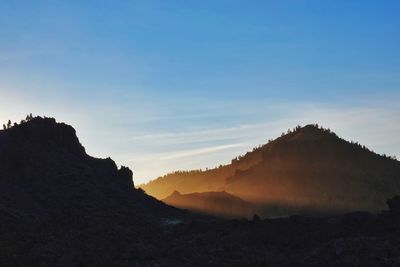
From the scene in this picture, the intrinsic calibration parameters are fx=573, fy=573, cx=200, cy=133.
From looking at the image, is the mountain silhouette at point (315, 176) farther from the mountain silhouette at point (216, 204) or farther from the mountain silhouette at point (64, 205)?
the mountain silhouette at point (64, 205)

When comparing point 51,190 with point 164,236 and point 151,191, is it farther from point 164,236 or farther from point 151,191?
point 151,191

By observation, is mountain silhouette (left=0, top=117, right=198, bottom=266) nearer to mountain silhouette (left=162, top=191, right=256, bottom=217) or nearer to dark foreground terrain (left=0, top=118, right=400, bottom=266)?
dark foreground terrain (left=0, top=118, right=400, bottom=266)

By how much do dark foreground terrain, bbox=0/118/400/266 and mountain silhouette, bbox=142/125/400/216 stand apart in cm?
5030

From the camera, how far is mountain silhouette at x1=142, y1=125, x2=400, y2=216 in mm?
119188

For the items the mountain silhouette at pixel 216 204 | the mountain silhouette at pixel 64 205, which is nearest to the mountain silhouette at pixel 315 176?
the mountain silhouette at pixel 216 204

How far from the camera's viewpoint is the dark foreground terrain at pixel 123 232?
1423 inches

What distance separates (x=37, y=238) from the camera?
4291cm

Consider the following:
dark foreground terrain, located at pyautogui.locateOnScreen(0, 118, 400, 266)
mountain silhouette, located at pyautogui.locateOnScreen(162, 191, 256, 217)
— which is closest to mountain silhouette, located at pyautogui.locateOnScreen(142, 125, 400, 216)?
mountain silhouette, located at pyautogui.locateOnScreen(162, 191, 256, 217)

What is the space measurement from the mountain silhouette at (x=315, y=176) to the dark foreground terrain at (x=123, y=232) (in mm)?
50298

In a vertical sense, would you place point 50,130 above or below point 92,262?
above

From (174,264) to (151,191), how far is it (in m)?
148

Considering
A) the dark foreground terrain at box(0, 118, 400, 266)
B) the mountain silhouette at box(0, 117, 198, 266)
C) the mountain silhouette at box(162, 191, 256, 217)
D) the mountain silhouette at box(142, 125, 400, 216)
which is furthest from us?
the mountain silhouette at box(142, 125, 400, 216)

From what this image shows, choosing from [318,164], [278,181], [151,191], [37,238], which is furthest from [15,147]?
[151,191]

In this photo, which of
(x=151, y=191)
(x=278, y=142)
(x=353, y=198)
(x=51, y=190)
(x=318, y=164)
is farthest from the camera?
(x=151, y=191)
